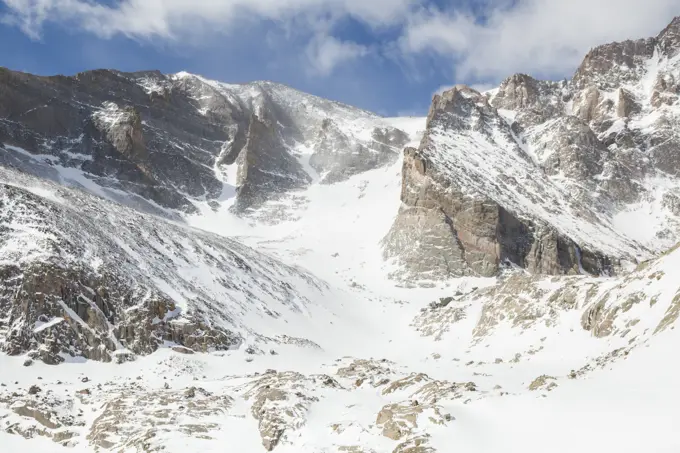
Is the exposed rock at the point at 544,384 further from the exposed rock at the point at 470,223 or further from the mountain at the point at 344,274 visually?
the exposed rock at the point at 470,223

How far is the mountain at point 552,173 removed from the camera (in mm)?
90750

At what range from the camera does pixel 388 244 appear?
97.9 meters

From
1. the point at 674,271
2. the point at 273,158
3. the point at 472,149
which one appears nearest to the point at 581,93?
the point at 472,149

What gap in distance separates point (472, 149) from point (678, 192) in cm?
4548

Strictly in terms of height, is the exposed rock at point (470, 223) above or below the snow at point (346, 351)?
above

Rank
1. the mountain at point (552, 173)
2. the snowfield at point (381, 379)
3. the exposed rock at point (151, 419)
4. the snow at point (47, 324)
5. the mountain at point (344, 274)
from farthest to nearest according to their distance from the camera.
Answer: the mountain at point (552, 173) → the snow at point (47, 324) → the exposed rock at point (151, 419) → the mountain at point (344, 274) → the snowfield at point (381, 379)

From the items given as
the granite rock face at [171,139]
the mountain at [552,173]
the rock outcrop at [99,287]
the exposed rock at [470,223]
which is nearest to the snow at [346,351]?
the rock outcrop at [99,287]

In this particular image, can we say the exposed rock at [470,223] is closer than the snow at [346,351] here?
No

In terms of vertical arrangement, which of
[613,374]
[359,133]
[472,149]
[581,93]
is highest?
[581,93]

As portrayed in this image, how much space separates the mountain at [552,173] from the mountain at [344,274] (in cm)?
52

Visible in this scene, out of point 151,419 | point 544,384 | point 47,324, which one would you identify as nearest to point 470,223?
point 47,324

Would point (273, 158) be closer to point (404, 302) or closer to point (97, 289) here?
point (404, 302)

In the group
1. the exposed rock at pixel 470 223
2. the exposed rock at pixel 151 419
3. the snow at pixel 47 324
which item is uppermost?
the exposed rock at pixel 470 223

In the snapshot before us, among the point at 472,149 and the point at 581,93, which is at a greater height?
the point at 581,93
